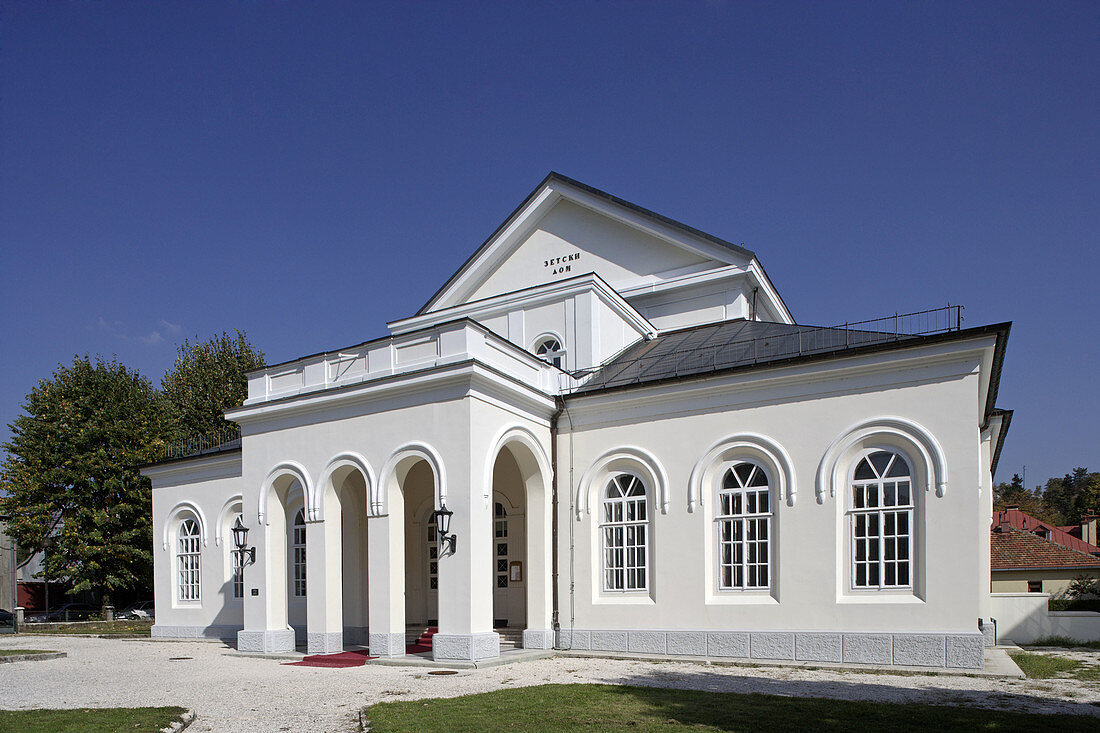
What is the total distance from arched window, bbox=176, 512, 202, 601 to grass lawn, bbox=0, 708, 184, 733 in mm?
14121

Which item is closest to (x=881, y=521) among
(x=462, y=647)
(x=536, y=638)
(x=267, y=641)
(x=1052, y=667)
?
(x=1052, y=667)

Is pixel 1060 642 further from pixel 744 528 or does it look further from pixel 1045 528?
pixel 1045 528

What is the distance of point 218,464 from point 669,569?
48.0ft

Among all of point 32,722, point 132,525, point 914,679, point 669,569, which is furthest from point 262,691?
point 132,525

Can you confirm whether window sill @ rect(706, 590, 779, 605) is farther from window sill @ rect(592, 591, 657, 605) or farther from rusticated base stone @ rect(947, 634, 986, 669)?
rusticated base stone @ rect(947, 634, 986, 669)

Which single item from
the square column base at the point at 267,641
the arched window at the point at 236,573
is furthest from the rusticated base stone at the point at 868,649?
the arched window at the point at 236,573

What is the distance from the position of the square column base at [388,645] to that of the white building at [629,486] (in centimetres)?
15

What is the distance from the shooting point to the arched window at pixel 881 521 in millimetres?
14477

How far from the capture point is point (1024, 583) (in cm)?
3381

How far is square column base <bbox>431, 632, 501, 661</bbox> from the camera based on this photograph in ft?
47.8

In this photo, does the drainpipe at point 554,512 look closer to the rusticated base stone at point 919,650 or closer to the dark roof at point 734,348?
the dark roof at point 734,348

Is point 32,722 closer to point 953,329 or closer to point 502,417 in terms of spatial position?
point 502,417

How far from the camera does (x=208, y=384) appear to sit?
39.5 metres

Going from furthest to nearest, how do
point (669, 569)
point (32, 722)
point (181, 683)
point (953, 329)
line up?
point (669, 569)
point (953, 329)
point (181, 683)
point (32, 722)
